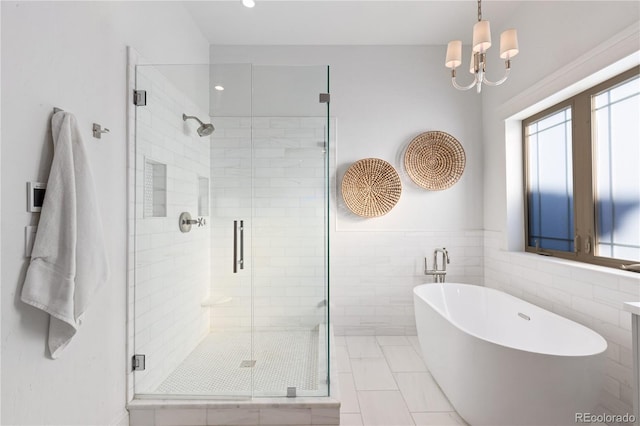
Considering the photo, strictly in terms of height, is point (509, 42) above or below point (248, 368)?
above

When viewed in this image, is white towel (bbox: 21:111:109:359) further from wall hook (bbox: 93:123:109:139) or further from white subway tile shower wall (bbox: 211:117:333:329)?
white subway tile shower wall (bbox: 211:117:333:329)

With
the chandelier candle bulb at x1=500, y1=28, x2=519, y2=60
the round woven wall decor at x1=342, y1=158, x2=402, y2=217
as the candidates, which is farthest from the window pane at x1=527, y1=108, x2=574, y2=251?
the round woven wall decor at x1=342, y1=158, x2=402, y2=217

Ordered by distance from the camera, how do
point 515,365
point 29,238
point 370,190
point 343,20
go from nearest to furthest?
point 29,238
point 515,365
point 343,20
point 370,190

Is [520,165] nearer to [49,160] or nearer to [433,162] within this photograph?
[433,162]

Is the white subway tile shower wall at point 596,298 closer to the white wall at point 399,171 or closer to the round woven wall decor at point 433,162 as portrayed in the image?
the white wall at point 399,171

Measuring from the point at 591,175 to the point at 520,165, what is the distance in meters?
0.86

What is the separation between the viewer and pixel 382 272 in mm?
3527

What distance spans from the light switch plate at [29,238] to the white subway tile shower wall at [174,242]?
79 cm

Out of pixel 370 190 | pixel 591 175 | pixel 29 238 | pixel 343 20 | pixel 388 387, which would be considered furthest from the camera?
pixel 370 190

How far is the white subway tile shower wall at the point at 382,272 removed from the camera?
352 centimetres

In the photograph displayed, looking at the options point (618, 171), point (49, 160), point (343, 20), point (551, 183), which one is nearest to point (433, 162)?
point (551, 183)

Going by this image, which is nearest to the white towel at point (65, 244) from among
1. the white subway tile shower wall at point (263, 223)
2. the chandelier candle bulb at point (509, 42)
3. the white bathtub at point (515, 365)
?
the white subway tile shower wall at point (263, 223)

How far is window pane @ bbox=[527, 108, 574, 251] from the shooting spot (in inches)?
104

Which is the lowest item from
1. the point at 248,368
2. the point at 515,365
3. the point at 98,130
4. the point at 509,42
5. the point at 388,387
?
the point at 388,387
